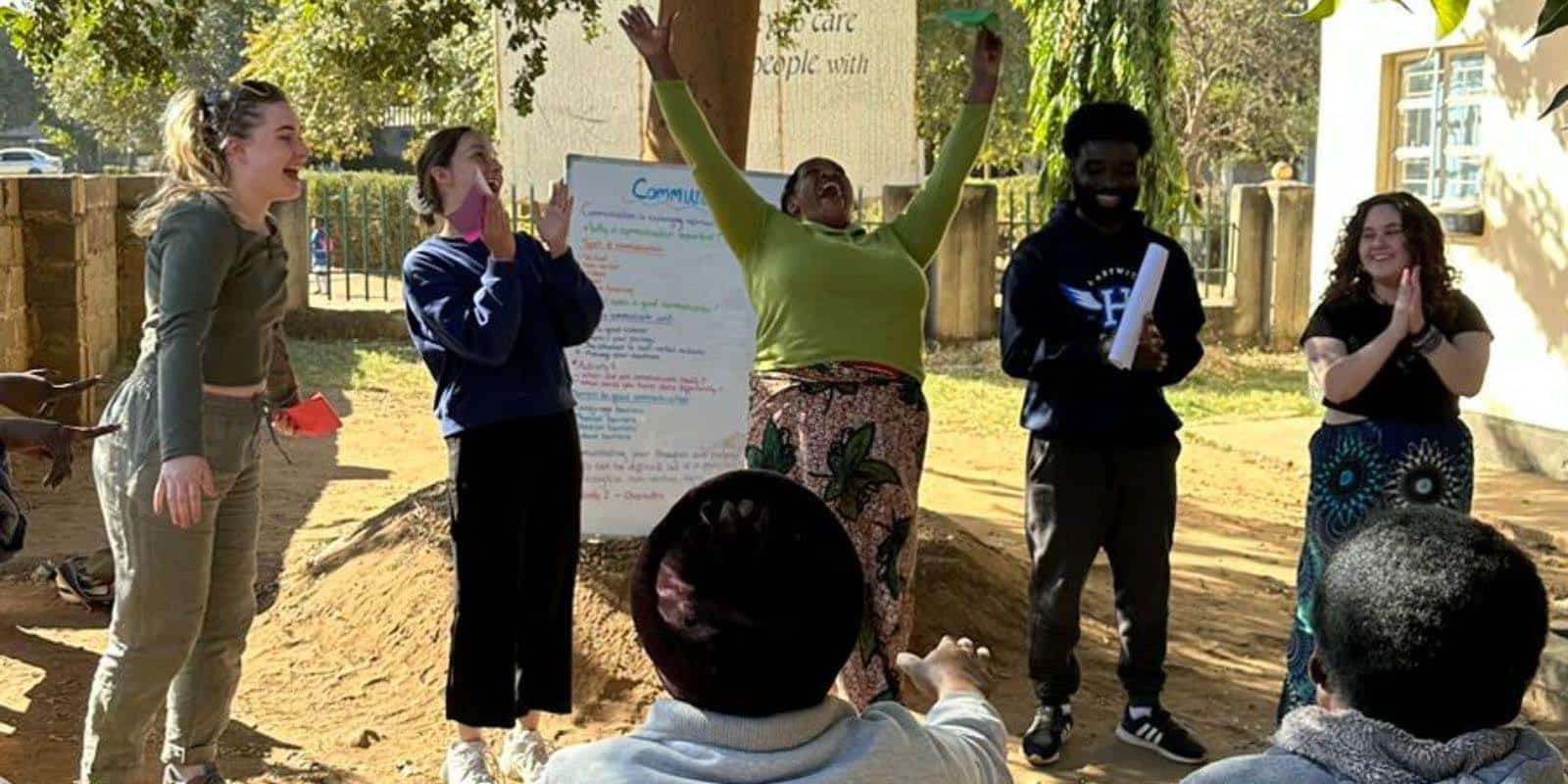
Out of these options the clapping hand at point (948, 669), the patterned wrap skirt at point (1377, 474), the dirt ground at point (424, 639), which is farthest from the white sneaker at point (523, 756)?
the clapping hand at point (948, 669)

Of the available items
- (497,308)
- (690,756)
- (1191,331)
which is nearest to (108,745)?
(497,308)

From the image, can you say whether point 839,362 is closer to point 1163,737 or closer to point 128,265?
point 1163,737

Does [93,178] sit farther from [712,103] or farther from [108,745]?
[108,745]

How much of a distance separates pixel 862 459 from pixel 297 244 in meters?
13.0

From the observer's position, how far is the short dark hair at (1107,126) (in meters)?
4.45

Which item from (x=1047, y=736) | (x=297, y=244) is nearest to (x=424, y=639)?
(x=1047, y=736)

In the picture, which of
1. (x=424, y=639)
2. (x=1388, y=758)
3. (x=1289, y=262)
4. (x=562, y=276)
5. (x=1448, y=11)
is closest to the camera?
(x=1388, y=758)

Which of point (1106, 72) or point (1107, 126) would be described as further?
point (1106, 72)

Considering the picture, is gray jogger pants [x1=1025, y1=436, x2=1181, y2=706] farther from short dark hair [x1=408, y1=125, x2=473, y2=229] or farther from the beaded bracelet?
short dark hair [x1=408, y1=125, x2=473, y2=229]

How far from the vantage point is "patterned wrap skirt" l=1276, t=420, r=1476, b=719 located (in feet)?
13.4

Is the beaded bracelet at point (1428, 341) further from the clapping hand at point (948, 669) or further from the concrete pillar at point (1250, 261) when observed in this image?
the concrete pillar at point (1250, 261)

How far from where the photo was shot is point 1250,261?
15891mm

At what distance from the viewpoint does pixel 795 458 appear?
13.8ft

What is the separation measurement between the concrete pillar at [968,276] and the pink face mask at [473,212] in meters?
11.7
